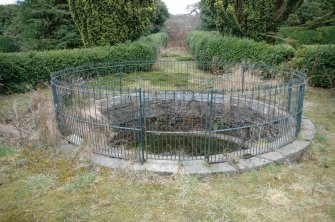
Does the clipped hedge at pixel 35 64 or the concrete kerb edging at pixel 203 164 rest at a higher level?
the clipped hedge at pixel 35 64

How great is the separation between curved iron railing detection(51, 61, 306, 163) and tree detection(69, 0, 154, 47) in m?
1.94

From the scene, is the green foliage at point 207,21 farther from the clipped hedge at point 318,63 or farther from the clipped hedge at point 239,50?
the clipped hedge at point 318,63

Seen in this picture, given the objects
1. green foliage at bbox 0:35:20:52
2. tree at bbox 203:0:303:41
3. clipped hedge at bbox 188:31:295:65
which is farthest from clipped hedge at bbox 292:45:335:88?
green foliage at bbox 0:35:20:52

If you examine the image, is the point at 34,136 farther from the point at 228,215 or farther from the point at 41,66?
the point at 41,66

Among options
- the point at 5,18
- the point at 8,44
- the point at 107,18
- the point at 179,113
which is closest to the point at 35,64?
the point at 107,18

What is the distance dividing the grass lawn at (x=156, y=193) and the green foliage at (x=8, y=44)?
14713mm

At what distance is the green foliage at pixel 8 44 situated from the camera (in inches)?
706

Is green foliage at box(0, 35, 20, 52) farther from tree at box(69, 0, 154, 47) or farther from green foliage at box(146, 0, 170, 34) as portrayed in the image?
green foliage at box(146, 0, 170, 34)

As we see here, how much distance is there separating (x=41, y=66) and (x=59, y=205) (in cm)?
758

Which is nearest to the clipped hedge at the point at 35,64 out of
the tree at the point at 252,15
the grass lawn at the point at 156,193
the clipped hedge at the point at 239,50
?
the clipped hedge at the point at 239,50

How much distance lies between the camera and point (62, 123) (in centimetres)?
637

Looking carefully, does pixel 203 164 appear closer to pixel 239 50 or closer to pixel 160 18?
pixel 239 50

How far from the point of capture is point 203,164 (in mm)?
5035

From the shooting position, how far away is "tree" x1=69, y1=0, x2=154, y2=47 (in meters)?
13.2
